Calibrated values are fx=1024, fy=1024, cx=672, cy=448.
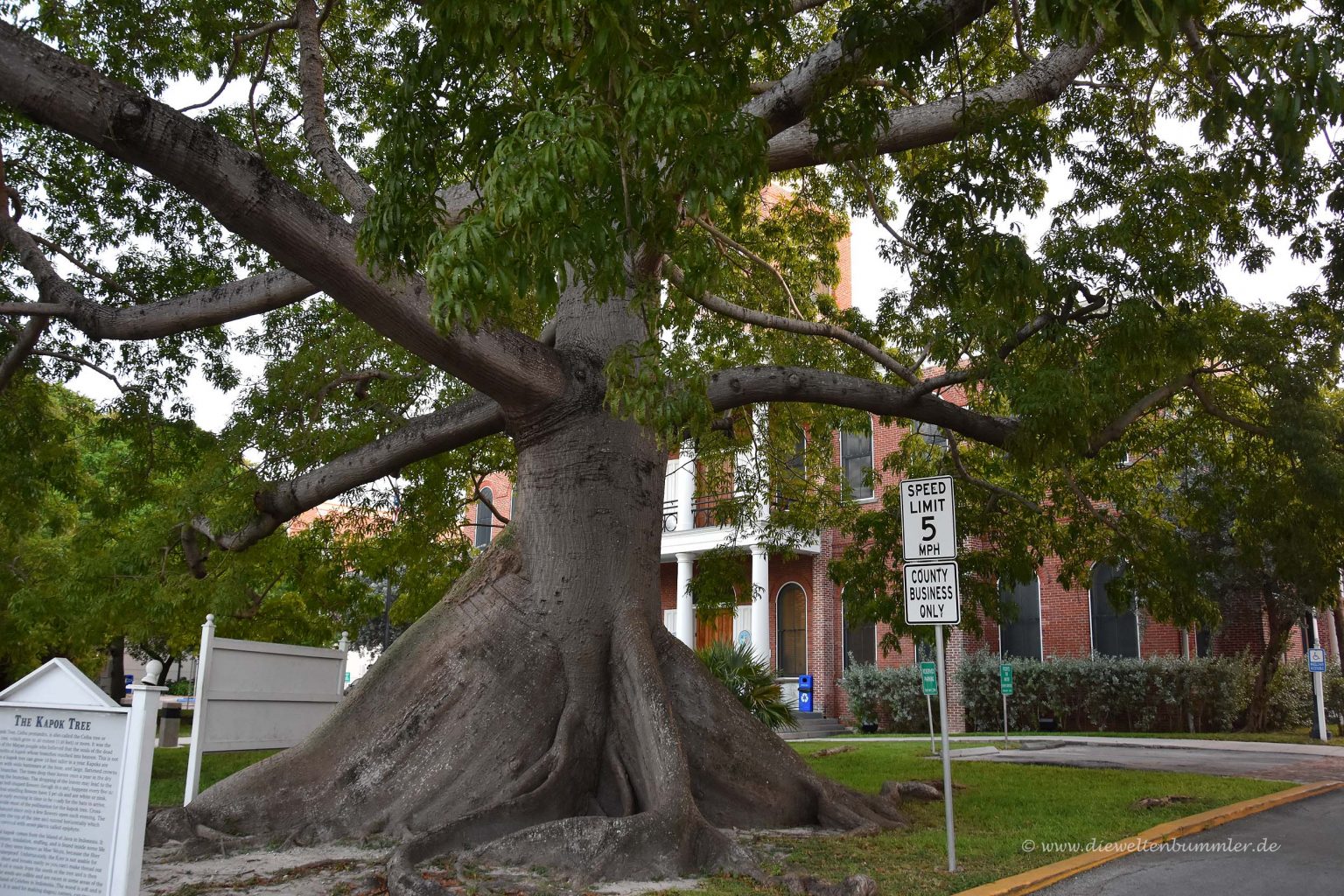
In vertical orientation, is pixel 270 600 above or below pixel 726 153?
below

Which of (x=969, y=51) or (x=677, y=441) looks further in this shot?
(x=969, y=51)

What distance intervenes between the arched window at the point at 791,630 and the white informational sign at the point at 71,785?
25002mm

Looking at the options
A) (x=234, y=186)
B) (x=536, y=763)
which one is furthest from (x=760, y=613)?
(x=234, y=186)

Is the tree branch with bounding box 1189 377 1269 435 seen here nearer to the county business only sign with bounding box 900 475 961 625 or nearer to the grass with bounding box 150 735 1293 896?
the grass with bounding box 150 735 1293 896

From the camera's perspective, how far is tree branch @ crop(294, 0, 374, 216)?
29.2 feet

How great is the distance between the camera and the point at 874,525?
1466cm

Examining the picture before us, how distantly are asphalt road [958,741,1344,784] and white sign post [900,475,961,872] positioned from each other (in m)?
8.28

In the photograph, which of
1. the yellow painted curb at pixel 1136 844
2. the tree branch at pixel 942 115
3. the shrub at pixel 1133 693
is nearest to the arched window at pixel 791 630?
the shrub at pixel 1133 693

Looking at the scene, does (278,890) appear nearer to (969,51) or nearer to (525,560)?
(525,560)

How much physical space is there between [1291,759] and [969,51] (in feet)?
38.5

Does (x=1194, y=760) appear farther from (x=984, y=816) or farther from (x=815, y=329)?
(x=815, y=329)

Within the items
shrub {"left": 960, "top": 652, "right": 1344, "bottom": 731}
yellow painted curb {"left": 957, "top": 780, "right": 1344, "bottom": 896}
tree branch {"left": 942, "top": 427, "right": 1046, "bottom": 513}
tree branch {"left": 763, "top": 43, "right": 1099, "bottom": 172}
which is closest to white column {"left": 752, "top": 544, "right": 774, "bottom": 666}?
shrub {"left": 960, "top": 652, "right": 1344, "bottom": 731}

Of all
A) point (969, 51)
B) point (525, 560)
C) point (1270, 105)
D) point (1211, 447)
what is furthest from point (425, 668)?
point (1211, 447)

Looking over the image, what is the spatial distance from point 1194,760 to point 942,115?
11517 mm
